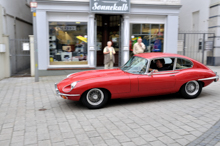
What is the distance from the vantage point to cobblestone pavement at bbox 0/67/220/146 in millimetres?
3771

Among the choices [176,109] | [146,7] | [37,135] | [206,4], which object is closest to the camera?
[37,135]

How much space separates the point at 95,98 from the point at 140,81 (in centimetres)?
127

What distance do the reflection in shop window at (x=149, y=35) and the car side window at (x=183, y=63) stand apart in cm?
563

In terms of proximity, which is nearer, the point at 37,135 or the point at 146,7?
the point at 37,135

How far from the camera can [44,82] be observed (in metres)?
9.23

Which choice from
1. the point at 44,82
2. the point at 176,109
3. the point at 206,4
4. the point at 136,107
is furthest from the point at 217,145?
the point at 206,4

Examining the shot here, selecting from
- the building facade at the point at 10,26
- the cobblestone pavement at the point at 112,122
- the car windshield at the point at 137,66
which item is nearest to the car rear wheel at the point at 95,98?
the cobblestone pavement at the point at 112,122

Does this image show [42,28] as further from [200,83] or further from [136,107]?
[200,83]

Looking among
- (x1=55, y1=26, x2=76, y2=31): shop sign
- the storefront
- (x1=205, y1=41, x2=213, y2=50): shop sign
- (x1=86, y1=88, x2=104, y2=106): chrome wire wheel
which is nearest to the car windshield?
(x1=86, y1=88, x2=104, y2=106): chrome wire wheel

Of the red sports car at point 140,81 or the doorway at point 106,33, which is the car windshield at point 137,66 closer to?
the red sports car at point 140,81

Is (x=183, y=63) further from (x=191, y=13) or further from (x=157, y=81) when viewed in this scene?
A: (x=191, y=13)

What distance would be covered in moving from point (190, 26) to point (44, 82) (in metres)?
12.3

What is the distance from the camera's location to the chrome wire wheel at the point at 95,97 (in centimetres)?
540

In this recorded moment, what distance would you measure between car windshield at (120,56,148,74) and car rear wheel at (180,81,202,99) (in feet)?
4.38
